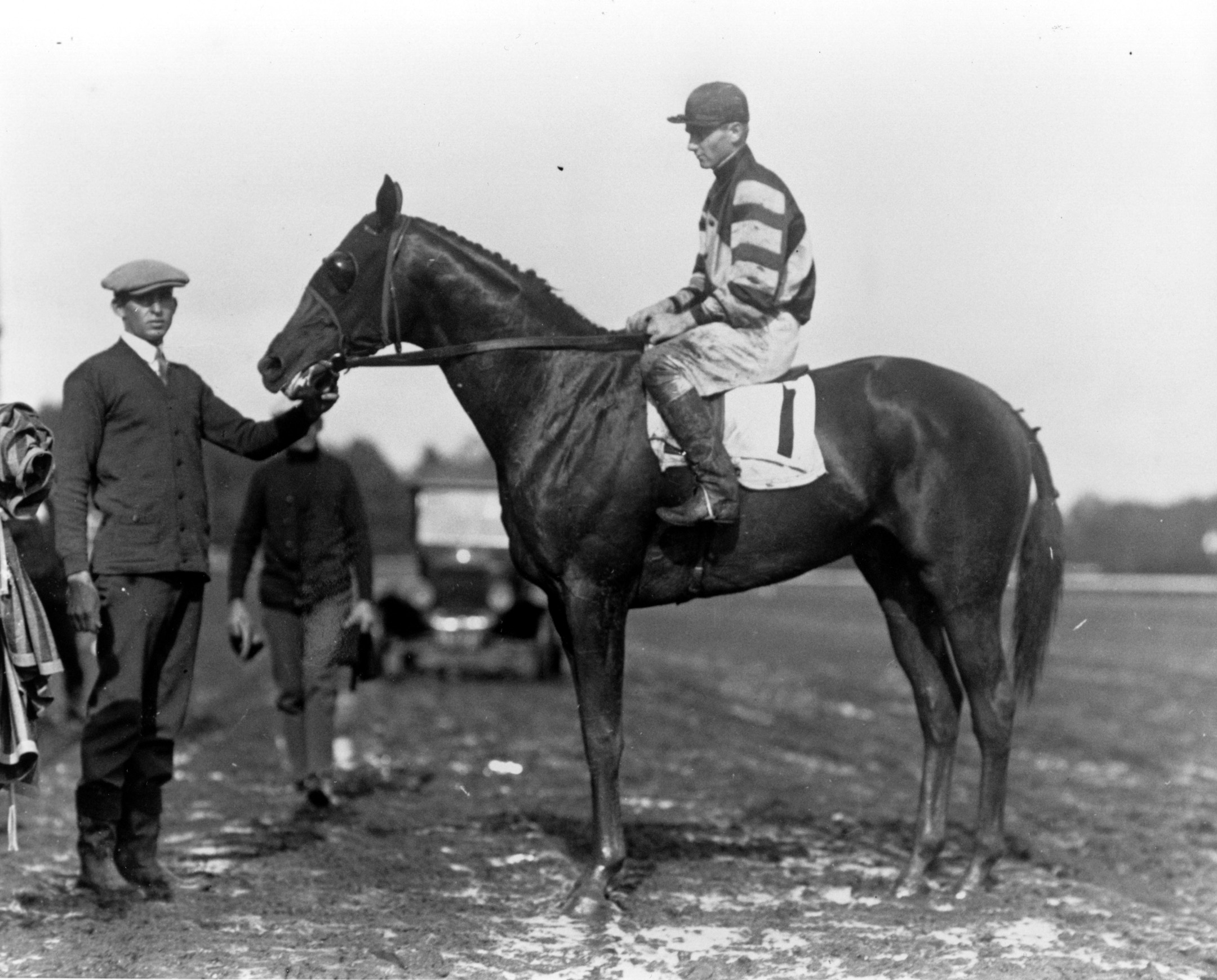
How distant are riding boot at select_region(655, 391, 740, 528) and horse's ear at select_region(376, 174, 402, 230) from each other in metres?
1.25

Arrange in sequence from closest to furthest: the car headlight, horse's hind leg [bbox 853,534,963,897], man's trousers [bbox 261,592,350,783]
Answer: horse's hind leg [bbox 853,534,963,897] < man's trousers [bbox 261,592,350,783] < the car headlight

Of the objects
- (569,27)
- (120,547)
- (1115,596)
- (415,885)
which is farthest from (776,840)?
(1115,596)

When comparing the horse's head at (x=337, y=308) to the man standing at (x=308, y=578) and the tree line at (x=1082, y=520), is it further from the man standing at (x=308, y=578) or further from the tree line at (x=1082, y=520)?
the tree line at (x=1082, y=520)

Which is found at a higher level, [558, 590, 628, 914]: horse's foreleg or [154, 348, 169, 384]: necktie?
[154, 348, 169, 384]: necktie

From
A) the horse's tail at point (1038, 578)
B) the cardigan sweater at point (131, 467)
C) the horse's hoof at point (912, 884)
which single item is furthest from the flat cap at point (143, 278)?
the horse's hoof at point (912, 884)

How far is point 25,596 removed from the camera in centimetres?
500

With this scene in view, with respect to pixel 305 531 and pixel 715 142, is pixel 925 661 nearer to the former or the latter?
pixel 715 142

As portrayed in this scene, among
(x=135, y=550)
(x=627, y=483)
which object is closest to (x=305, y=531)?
(x=135, y=550)

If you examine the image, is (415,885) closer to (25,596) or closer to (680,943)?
(680,943)

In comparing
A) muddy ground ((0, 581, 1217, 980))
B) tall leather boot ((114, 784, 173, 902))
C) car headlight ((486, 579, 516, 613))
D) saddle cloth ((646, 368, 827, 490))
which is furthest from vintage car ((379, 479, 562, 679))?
saddle cloth ((646, 368, 827, 490))

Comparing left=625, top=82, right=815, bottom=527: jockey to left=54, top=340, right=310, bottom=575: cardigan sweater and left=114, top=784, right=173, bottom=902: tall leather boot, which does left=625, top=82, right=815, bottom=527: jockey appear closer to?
left=54, top=340, right=310, bottom=575: cardigan sweater

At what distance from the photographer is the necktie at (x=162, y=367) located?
5816 millimetres

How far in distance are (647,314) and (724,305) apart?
1.03 feet

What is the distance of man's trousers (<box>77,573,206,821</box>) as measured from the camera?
5562mm
